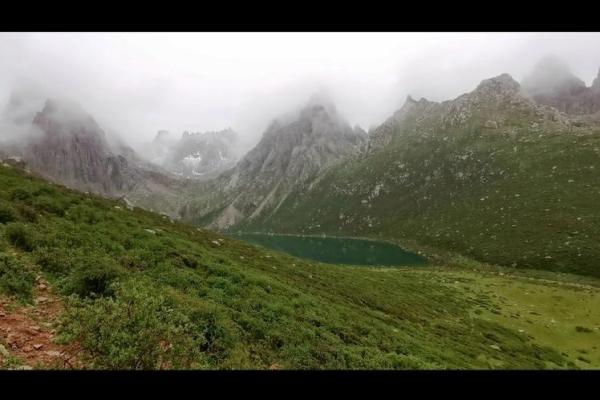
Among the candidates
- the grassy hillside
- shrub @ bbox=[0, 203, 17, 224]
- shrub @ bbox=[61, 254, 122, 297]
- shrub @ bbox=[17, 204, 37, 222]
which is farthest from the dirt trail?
the grassy hillside

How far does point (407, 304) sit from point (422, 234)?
5751 inches

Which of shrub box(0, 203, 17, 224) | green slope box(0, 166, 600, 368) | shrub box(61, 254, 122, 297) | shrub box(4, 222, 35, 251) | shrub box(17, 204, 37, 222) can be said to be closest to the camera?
green slope box(0, 166, 600, 368)

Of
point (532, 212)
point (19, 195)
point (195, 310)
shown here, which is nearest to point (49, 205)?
point (19, 195)

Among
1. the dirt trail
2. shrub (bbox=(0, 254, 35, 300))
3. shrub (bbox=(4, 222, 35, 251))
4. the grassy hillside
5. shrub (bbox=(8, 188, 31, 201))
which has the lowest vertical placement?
the dirt trail

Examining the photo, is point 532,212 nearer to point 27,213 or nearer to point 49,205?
point 49,205

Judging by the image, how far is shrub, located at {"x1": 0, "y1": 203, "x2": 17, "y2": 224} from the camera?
20284 mm

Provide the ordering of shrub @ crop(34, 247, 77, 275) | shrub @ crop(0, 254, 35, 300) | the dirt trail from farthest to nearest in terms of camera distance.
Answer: shrub @ crop(34, 247, 77, 275)
shrub @ crop(0, 254, 35, 300)
the dirt trail

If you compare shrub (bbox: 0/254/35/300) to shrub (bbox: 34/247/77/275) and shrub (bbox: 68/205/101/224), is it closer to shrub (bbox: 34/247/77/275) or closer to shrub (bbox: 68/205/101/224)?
shrub (bbox: 34/247/77/275)

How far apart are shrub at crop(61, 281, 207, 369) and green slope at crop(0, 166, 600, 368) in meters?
0.04

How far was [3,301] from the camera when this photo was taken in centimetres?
1359

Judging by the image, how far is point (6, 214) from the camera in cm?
2038

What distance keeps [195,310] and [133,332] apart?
11.2ft
